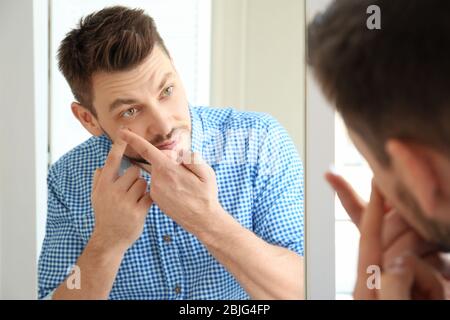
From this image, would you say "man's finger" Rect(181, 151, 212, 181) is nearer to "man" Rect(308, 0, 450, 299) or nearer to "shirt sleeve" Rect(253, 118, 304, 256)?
"shirt sleeve" Rect(253, 118, 304, 256)

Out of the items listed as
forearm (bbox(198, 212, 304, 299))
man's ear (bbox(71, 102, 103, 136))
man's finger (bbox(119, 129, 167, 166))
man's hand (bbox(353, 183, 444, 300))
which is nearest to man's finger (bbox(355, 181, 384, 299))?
man's hand (bbox(353, 183, 444, 300))

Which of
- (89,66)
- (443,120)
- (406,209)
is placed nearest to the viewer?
(443,120)

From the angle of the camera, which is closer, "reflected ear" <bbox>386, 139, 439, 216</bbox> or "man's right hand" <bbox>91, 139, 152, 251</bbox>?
"reflected ear" <bbox>386, 139, 439, 216</bbox>

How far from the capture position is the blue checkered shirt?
99cm

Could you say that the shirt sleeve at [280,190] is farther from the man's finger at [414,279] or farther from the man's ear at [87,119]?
the man's ear at [87,119]

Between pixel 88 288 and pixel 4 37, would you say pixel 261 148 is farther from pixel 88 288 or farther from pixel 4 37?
pixel 4 37

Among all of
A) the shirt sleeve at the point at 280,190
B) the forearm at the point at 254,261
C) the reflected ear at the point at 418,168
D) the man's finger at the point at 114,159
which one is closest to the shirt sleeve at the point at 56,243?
the man's finger at the point at 114,159

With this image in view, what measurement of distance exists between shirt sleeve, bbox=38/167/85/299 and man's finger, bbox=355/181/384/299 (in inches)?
20.3

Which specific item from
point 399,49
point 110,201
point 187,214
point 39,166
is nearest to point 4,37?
point 39,166

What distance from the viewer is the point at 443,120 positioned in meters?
0.55

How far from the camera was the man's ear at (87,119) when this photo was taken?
993 mm

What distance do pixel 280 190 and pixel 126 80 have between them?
0.35 meters
